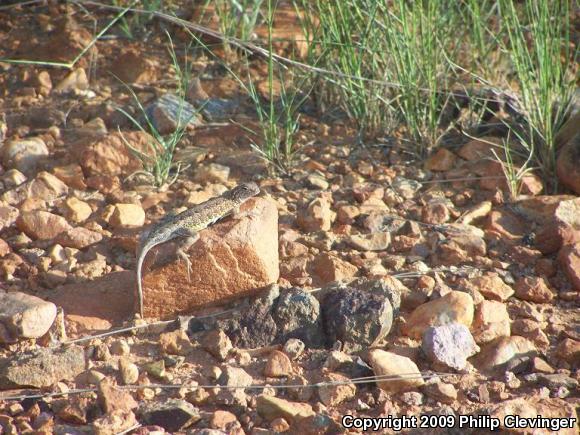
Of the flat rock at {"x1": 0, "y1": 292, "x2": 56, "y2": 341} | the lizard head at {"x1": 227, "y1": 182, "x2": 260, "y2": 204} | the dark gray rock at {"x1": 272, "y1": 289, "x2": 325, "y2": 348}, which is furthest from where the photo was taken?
the lizard head at {"x1": 227, "y1": 182, "x2": 260, "y2": 204}

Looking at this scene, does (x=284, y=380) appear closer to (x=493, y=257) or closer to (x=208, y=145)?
(x=493, y=257)

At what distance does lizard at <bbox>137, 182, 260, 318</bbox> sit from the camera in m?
4.44

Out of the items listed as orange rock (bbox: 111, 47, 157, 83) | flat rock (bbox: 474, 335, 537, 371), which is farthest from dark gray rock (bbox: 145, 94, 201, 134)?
flat rock (bbox: 474, 335, 537, 371)

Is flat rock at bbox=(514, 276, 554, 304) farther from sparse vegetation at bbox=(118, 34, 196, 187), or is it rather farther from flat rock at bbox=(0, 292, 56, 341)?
flat rock at bbox=(0, 292, 56, 341)

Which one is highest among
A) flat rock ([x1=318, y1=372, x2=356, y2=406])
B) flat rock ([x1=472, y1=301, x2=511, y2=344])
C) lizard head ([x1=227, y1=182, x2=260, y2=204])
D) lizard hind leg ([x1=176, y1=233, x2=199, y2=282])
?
lizard hind leg ([x1=176, y1=233, x2=199, y2=282])

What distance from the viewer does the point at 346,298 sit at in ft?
14.0

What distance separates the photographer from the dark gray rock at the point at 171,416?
12.1ft

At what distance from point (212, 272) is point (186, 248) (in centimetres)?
19

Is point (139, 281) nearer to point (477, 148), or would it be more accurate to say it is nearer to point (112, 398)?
point (112, 398)

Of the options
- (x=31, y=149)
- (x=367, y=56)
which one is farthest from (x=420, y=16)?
(x=31, y=149)

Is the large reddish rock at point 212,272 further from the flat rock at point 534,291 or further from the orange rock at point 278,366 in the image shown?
the flat rock at point 534,291

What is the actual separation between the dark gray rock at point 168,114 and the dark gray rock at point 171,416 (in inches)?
109

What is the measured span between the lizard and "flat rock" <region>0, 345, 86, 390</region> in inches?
19.8

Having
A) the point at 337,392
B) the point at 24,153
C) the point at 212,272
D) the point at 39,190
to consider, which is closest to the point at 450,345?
the point at 337,392
